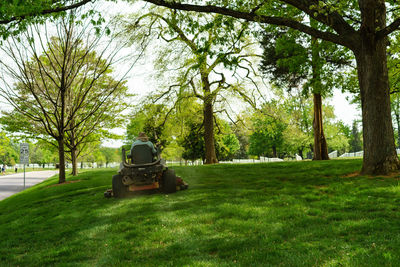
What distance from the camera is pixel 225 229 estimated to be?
597cm

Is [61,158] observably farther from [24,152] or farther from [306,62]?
[306,62]

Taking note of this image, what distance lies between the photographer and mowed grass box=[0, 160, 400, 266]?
4.61 metres

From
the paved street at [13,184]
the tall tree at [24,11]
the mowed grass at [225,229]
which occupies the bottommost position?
the paved street at [13,184]

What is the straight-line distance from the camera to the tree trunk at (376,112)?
32.7ft

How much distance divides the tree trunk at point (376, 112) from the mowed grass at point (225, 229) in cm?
88

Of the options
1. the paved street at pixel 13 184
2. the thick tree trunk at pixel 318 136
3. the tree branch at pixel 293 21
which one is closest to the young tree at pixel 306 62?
the thick tree trunk at pixel 318 136

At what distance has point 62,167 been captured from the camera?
61.4ft

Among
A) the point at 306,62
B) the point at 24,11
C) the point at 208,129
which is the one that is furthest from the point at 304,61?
the point at 24,11

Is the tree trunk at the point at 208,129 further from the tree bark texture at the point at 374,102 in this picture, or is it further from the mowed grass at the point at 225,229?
the tree bark texture at the point at 374,102

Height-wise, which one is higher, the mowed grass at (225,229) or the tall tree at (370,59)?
the tall tree at (370,59)

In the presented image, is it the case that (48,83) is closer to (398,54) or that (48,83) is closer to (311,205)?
(311,205)

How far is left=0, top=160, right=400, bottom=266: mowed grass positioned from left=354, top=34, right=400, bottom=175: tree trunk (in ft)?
2.89

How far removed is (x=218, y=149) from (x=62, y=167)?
71.3 feet

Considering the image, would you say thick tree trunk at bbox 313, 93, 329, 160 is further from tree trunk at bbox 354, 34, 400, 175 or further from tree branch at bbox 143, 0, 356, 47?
tree branch at bbox 143, 0, 356, 47
